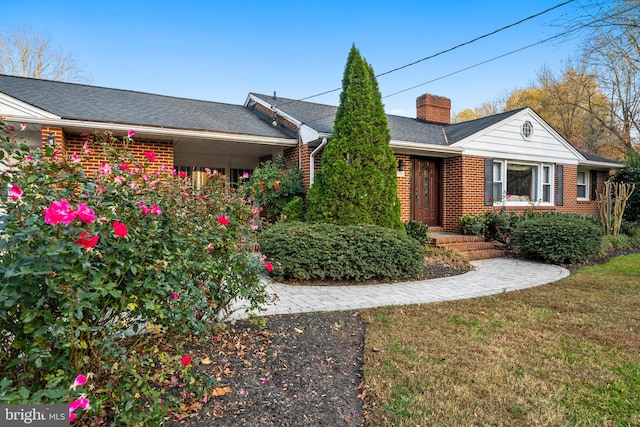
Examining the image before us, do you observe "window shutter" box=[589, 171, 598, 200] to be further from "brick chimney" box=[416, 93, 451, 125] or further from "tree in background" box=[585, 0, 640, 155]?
"brick chimney" box=[416, 93, 451, 125]

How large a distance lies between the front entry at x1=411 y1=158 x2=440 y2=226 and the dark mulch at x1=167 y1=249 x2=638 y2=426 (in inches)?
291

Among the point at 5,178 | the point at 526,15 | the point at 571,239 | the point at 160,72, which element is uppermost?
the point at 160,72

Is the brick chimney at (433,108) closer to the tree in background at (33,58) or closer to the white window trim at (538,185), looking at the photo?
the white window trim at (538,185)

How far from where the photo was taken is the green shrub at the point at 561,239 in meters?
8.33

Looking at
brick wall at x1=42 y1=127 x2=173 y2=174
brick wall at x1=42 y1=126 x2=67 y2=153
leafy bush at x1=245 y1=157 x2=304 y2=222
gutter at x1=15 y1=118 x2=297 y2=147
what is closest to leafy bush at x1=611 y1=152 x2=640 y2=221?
leafy bush at x1=245 y1=157 x2=304 y2=222

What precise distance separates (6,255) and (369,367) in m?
2.55

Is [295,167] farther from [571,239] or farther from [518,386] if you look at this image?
[518,386]

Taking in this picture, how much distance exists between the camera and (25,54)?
18.3 metres

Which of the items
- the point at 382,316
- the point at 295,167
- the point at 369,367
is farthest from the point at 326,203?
the point at 369,367

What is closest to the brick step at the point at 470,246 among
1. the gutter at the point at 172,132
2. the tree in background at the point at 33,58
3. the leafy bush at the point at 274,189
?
the leafy bush at the point at 274,189

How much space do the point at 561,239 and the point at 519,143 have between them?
4589 millimetres

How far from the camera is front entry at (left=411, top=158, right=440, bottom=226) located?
1091cm

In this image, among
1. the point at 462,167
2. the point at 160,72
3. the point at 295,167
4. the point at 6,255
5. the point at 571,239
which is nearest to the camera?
the point at 6,255

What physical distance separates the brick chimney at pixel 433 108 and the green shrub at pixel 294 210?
7474mm
